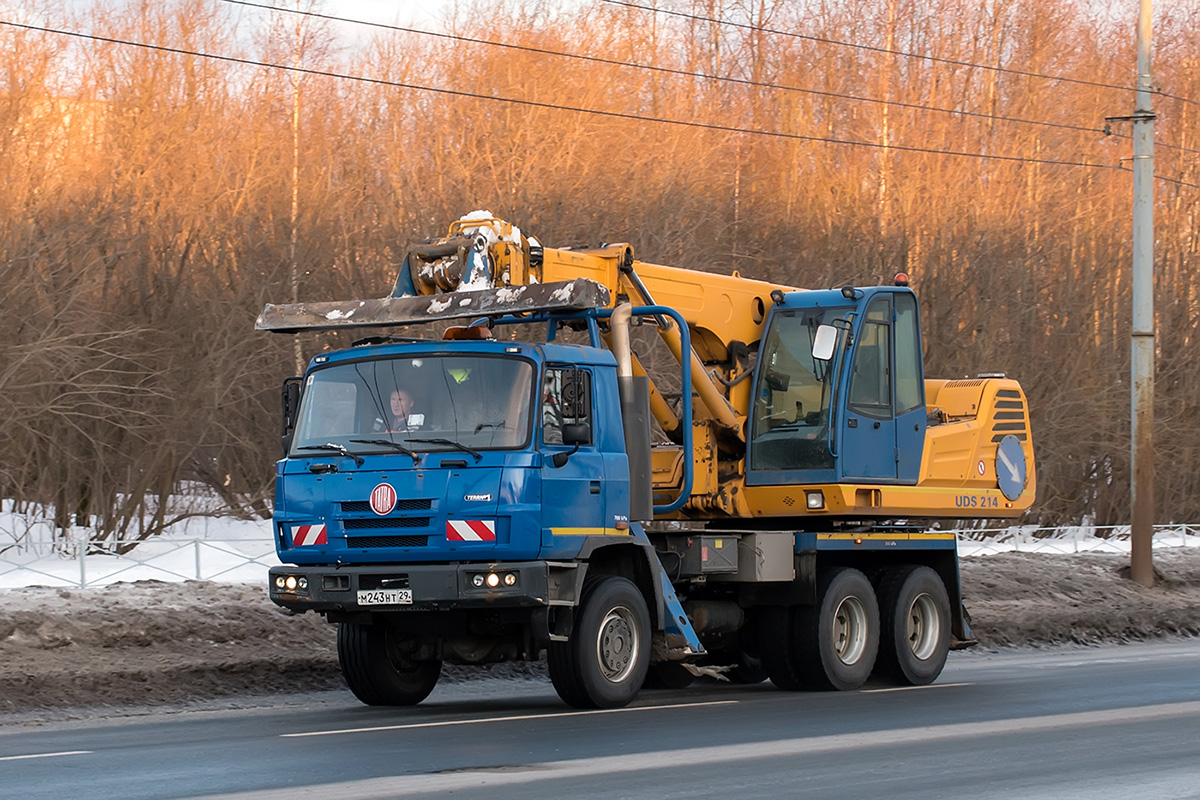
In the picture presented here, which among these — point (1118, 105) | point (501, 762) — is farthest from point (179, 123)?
point (1118, 105)

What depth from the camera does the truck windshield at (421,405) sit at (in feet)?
38.5

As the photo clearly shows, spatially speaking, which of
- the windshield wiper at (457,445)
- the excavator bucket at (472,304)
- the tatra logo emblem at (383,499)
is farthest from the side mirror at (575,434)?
the tatra logo emblem at (383,499)

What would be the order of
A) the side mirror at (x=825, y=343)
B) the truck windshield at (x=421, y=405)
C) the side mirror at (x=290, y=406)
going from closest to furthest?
the truck windshield at (x=421, y=405)
the side mirror at (x=290, y=406)
the side mirror at (x=825, y=343)

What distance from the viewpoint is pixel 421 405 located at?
1198cm

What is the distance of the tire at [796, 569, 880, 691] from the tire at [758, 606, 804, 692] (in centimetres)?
6

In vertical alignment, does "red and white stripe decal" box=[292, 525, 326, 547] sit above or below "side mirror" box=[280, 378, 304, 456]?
below

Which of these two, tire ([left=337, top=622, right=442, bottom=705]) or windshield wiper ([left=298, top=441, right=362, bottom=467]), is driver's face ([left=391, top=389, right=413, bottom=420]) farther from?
tire ([left=337, top=622, right=442, bottom=705])

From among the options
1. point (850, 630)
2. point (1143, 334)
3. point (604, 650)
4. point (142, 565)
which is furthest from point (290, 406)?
point (1143, 334)

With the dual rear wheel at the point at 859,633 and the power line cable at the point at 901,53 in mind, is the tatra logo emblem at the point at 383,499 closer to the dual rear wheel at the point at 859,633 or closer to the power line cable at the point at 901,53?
the dual rear wheel at the point at 859,633

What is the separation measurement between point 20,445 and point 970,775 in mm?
14136

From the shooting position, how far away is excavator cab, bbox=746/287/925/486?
14.7m

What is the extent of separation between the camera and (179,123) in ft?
79.2

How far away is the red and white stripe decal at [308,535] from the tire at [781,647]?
4603 millimetres

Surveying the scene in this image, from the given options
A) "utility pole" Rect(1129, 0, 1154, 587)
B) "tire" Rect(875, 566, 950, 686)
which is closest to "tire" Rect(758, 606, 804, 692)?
"tire" Rect(875, 566, 950, 686)
